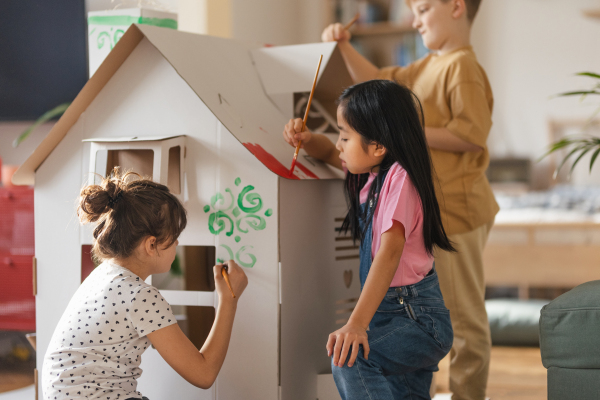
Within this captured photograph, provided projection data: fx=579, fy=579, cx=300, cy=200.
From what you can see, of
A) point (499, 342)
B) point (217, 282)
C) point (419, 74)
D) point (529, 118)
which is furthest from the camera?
point (529, 118)

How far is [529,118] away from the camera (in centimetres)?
Answer: 376

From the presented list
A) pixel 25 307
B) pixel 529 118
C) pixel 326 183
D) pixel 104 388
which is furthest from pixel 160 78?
pixel 529 118

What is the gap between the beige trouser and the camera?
135 centimetres

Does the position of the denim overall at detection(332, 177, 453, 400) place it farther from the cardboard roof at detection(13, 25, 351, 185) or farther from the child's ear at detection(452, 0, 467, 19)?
the child's ear at detection(452, 0, 467, 19)

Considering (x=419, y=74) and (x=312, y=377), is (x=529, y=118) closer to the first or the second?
(x=419, y=74)

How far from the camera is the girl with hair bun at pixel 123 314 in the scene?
934 mm

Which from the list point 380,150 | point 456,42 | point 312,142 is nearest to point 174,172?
point 312,142

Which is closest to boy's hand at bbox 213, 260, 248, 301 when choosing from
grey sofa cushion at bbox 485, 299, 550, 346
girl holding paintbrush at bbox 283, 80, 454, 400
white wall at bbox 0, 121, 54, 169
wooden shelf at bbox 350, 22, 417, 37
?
girl holding paintbrush at bbox 283, 80, 454, 400

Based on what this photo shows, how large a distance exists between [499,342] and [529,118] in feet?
6.41

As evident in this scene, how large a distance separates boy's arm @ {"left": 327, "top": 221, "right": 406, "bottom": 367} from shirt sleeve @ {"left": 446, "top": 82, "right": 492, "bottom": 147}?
0.42m

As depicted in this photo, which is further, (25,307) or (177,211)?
(25,307)

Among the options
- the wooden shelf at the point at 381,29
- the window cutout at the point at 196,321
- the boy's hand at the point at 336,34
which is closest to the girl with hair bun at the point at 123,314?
the window cutout at the point at 196,321

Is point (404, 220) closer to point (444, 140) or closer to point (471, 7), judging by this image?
point (444, 140)

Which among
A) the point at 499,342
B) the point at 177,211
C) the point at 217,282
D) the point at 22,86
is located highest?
the point at 22,86
